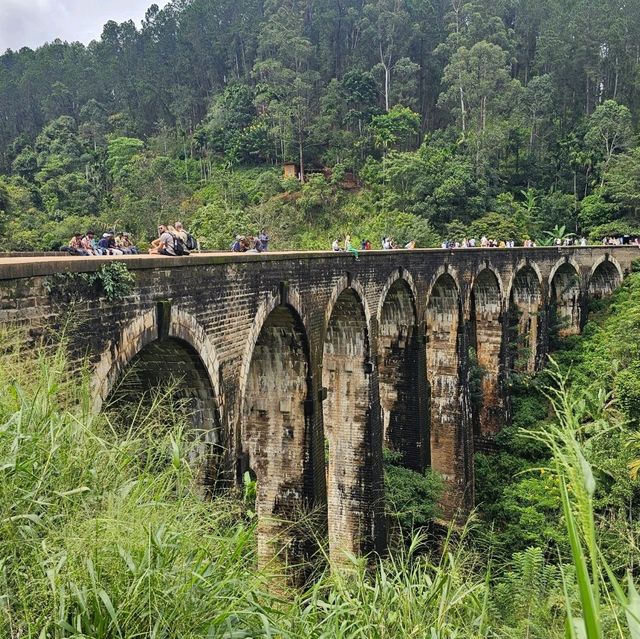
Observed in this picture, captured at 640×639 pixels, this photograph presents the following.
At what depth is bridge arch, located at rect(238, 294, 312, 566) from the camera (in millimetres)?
9633

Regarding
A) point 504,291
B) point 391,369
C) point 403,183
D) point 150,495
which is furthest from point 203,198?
point 150,495

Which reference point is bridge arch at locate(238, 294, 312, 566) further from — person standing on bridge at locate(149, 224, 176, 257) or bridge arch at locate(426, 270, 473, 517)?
bridge arch at locate(426, 270, 473, 517)

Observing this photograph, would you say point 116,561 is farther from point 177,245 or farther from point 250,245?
point 250,245

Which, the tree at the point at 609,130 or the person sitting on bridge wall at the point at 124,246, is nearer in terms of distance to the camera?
the person sitting on bridge wall at the point at 124,246

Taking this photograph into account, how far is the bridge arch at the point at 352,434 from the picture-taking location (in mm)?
11883

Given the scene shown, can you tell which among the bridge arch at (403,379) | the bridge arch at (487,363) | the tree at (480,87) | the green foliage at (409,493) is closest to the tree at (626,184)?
the tree at (480,87)

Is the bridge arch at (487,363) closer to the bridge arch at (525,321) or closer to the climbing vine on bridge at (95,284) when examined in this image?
the bridge arch at (525,321)

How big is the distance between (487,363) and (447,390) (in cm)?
432

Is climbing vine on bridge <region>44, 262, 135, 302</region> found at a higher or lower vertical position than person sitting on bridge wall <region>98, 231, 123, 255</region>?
lower

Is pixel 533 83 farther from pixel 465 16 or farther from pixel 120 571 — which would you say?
pixel 120 571

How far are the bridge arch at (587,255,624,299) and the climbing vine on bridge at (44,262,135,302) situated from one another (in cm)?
2545

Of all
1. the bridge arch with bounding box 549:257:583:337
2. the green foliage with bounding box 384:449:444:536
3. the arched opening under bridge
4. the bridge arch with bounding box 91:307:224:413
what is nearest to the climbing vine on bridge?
the bridge arch with bounding box 91:307:224:413

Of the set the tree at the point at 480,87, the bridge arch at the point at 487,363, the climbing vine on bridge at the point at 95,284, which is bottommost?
the bridge arch at the point at 487,363

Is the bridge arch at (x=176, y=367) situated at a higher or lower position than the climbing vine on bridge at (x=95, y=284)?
lower
